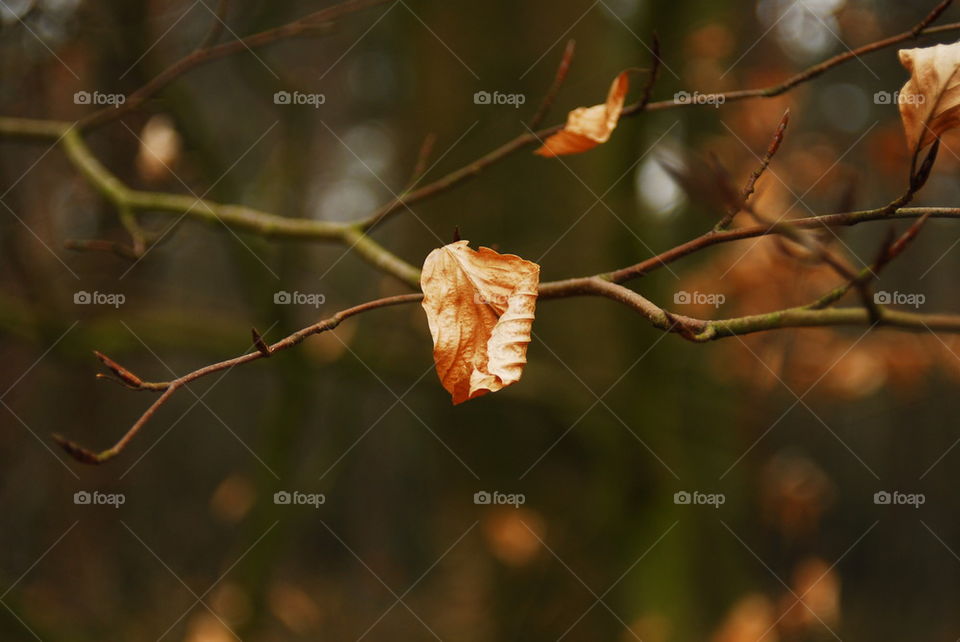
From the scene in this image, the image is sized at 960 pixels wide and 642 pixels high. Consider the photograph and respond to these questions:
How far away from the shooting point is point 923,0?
9.21ft

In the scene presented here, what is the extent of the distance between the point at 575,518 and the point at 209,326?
1.51 meters

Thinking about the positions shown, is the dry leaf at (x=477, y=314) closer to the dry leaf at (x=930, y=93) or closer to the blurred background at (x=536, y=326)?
the dry leaf at (x=930, y=93)

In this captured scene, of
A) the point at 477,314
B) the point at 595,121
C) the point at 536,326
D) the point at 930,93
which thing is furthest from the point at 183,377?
the point at 536,326

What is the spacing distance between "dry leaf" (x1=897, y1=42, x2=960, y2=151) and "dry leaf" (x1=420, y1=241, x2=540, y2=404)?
1.27 ft

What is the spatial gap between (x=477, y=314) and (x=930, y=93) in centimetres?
48

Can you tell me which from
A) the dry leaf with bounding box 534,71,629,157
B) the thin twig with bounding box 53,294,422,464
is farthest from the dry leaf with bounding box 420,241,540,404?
the dry leaf with bounding box 534,71,629,157

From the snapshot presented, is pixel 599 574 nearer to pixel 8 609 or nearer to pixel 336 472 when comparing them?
pixel 336 472

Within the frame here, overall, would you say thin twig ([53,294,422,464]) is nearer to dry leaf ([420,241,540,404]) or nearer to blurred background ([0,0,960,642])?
dry leaf ([420,241,540,404])

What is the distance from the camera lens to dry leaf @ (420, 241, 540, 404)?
62 centimetres

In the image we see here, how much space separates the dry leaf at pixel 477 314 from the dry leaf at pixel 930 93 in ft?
1.27

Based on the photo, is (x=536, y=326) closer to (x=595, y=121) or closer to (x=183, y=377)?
(x=595, y=121)

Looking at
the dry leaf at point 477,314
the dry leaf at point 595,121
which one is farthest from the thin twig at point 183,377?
the dry leaf at point 595,121

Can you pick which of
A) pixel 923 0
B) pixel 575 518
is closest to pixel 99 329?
pixel 575 518

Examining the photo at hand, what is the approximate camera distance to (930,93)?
0.65m
